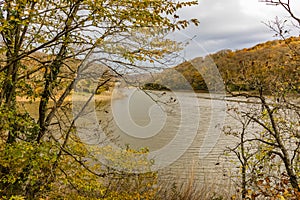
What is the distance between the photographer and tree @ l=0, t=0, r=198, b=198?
292 cm

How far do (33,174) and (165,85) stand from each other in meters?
1.99

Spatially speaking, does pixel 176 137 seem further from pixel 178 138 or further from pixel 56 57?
pixel 56 57

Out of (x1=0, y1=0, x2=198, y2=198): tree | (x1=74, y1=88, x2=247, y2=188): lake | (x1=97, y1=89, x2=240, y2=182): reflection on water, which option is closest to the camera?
(x1=0, y1=0, x2=198, y2=198): tree

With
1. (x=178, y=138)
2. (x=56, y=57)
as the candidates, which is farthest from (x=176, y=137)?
(x=56, y=57)

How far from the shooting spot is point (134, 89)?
422 cm

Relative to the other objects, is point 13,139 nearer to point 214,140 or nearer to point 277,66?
point 277,66

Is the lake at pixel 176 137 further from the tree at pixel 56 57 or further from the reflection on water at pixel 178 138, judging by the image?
the tree at pixel 56 57

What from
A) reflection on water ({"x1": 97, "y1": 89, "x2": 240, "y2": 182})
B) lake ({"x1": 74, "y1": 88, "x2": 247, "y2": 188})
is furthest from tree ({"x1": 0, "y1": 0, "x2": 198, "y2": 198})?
reflection on water ({"x1": 97, "y1": 89, "x2": 240, "y2": 182})

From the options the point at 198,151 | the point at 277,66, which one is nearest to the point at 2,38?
the point at 277,66

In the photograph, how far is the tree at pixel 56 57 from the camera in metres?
2.92

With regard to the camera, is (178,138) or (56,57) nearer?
(56,57)

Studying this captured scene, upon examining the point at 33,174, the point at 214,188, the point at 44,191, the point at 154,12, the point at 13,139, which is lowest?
the point at 214,188

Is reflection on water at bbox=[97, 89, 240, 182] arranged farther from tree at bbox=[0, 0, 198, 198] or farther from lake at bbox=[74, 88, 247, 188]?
tree at bbox=[0, 0, 198, 198]

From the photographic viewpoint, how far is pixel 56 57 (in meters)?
3.63
